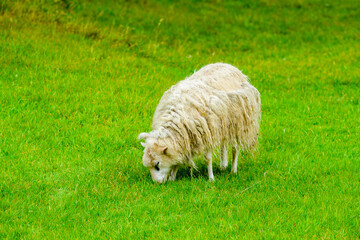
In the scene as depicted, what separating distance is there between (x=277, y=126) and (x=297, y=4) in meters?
10.00

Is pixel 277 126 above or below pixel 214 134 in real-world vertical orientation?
below

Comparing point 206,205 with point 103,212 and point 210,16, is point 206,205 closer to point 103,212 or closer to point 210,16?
point 103,212

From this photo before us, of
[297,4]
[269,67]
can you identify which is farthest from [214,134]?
[297,4]

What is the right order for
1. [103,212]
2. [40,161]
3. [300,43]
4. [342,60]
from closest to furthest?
[103,212]
[40,161]
[342,60]
[300,43]

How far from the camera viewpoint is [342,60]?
506 inches

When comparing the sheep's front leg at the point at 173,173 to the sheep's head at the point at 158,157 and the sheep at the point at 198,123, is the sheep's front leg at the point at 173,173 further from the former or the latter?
the sheep's head at the point at 158,157

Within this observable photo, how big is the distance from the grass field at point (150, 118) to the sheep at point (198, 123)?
1.20 ft

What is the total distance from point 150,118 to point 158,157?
2640 mm

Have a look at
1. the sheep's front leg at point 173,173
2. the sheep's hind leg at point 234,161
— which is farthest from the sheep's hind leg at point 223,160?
the sheep's front leg at point 173,173

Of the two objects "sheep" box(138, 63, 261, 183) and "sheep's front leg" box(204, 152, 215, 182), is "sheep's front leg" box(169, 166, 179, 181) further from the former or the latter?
"sheep's front leg" box(204, 152, 215, 182)

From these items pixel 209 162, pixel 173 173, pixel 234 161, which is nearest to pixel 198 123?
Result: pixel 209 162

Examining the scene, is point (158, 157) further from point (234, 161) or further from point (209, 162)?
point (234, 161)

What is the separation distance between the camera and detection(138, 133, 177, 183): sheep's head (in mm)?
6263

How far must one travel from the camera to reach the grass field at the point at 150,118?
18.3 feet
